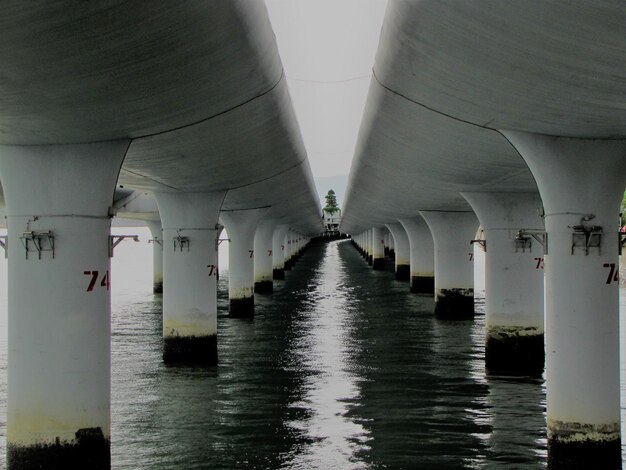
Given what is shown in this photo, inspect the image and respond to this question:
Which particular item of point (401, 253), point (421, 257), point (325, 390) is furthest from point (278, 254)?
point (325, 390)

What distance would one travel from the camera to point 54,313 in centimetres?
1059

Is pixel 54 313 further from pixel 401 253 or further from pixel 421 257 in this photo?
pixel 401 253

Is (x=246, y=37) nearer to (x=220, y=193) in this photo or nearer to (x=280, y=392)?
(x=280, y=392)

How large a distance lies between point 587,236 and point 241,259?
22.6m

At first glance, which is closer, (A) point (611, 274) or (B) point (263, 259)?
(A) point (611, 274)

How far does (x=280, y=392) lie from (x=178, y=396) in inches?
81.0

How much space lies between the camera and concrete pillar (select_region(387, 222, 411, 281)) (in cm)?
5438

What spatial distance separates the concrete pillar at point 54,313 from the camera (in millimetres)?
10484

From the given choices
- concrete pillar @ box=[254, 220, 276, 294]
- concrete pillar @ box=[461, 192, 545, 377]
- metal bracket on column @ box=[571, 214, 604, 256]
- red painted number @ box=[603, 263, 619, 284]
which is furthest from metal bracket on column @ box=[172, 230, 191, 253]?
concrete pillar @ box=[254, 220, 276, 294]

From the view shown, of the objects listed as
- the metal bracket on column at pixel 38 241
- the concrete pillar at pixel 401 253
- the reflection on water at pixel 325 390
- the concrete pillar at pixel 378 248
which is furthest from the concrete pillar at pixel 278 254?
the metal bracket on column at pixel 38 241

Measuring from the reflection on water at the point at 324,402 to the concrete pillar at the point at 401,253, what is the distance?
2638 centimetres

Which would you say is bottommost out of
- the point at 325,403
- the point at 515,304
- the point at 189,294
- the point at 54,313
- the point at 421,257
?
the point at 325,403

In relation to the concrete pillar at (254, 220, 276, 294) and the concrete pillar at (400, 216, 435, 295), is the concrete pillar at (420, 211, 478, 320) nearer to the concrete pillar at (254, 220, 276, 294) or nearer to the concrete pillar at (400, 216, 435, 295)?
the concrete pillar at (400, 216, 435, 295)

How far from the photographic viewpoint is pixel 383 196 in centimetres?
3064
